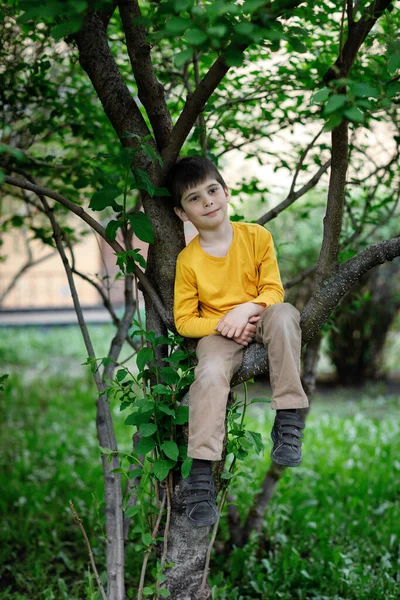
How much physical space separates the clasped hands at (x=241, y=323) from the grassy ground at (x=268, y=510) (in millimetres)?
772

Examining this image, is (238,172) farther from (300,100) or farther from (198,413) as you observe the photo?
(198,413)

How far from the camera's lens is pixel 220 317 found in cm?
222

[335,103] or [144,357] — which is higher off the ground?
[335,103]

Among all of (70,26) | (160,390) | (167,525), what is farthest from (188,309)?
(70,26)

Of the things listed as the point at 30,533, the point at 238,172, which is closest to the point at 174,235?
the point at 30,533

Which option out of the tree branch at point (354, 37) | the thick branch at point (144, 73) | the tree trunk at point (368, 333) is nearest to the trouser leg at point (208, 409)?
the thick branch at point (144, 73)

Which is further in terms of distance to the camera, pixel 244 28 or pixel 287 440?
pixel 287 440

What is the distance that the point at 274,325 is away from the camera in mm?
2047

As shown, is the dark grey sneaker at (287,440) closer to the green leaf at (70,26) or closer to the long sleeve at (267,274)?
the long sleeve at (267,274)

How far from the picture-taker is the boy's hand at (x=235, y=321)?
2.11m

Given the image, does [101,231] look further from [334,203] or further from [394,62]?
[394,62]

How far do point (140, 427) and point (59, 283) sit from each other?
45.5 feet

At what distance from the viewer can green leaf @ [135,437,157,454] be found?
6.76ft

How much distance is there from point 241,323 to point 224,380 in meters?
0.21
